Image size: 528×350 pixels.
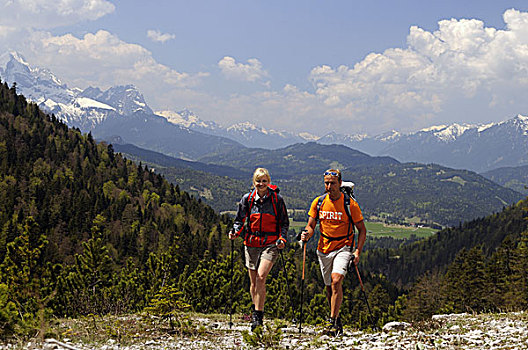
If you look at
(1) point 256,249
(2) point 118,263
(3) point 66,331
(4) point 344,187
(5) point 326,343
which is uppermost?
(4) point 344,187

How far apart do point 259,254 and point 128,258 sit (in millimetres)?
78851

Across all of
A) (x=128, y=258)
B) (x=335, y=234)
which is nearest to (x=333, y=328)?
(x=335, y=234)

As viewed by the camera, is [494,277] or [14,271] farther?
[494,277]

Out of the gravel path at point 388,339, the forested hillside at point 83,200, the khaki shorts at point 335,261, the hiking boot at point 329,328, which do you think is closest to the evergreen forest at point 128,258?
the forested hillside at point 83,200

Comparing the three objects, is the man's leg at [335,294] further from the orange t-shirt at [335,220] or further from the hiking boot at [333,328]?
the orange t-shirt at [335,220]

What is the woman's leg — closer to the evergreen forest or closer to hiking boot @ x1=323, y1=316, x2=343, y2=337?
the evergreen forest

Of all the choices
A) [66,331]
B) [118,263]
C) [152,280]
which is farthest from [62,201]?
[66,331]

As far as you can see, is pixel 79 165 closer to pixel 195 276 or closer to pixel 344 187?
pixel 195 276

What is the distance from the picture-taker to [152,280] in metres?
32.8

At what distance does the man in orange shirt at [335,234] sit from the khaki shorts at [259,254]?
85cm

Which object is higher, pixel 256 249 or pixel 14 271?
pixel 256 249

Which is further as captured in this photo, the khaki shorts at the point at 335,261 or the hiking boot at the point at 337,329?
the hiking boot at the point at 337,329

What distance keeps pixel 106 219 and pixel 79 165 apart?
126 ft

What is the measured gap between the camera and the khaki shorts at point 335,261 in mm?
9820
